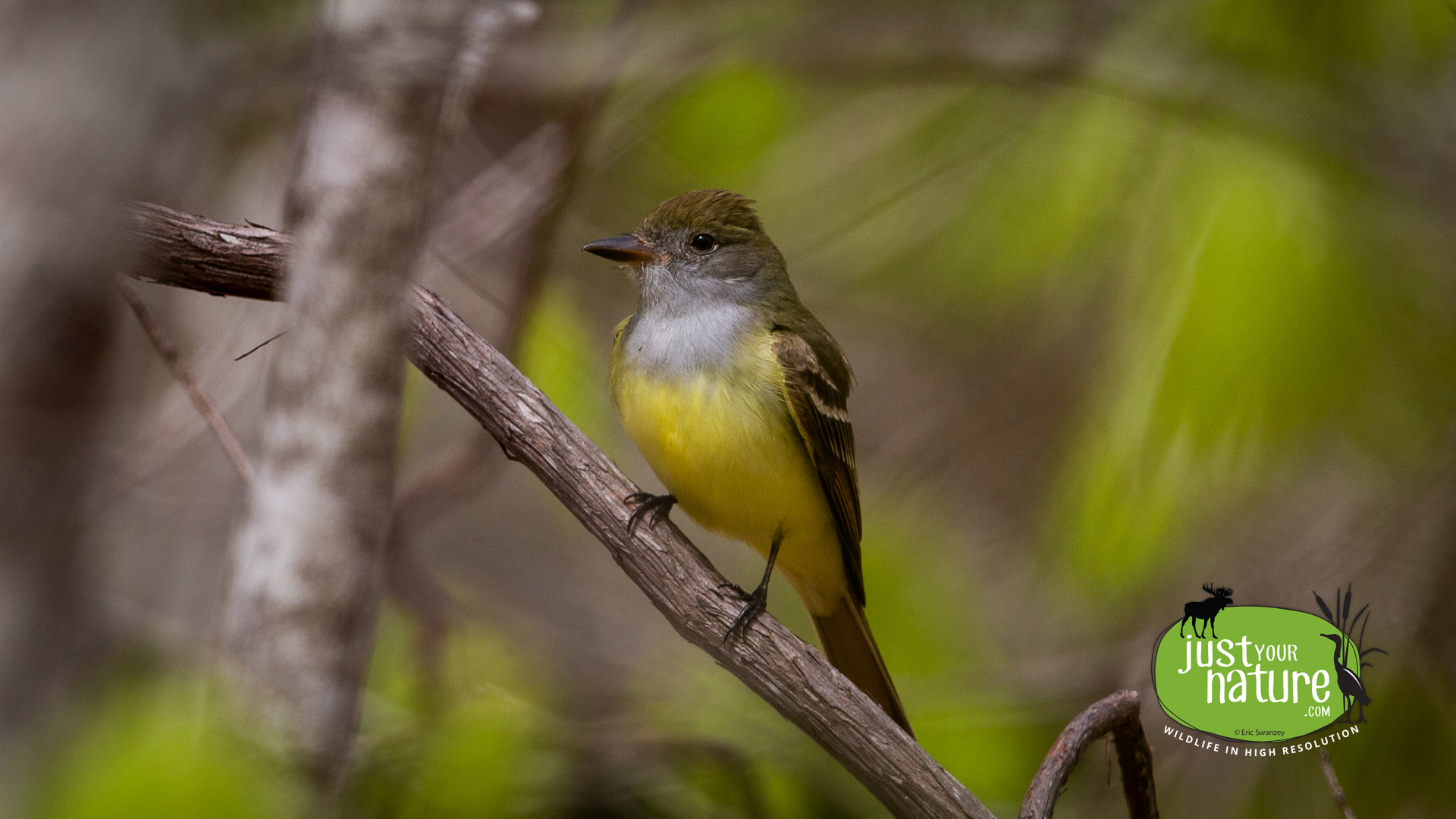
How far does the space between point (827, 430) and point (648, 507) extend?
1.66 feet

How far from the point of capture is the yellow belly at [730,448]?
7.24 ft

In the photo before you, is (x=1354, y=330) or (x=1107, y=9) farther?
(x=1107, y=9)

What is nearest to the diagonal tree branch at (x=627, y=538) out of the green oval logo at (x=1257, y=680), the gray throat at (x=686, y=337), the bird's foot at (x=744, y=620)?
the bird's foot at (x=744, y=620)

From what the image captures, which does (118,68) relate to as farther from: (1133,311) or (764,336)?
(1133,311)

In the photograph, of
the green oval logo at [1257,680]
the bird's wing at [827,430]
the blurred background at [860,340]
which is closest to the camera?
the blurred background at [860,340]

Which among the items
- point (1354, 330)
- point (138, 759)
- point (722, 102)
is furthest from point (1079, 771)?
point (138, 759)

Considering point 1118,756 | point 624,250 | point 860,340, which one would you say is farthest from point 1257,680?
point 860,340

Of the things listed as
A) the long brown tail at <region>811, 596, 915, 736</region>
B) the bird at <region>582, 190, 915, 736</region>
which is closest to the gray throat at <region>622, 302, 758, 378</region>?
the bird at <region>582, 190, 915, 736</region>

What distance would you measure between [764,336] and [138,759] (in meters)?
1.72

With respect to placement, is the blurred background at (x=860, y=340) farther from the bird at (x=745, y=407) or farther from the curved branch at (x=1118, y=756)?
the bird at (x=745, y=407)

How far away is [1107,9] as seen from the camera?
10.1ft

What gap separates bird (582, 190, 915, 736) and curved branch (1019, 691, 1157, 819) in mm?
418

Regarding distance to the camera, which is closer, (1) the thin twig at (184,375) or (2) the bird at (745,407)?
(1) the thin twig at (184,375)

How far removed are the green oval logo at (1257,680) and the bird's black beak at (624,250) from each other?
146 cm
